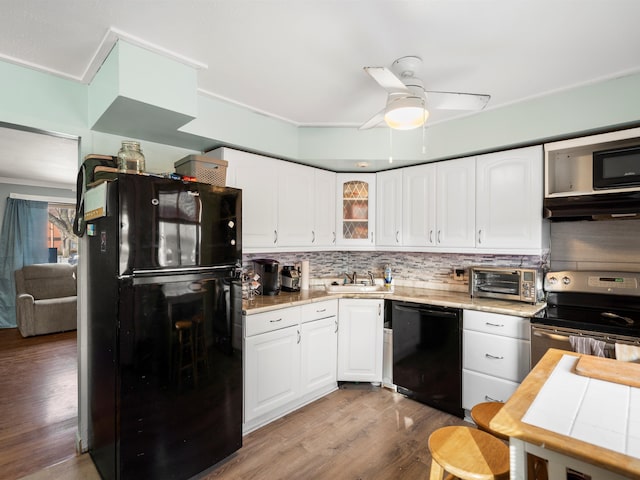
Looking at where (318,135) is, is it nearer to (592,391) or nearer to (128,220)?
(128,220)

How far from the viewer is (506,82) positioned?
7.55 feet

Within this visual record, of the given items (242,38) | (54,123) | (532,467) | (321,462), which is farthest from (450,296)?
(54,123)

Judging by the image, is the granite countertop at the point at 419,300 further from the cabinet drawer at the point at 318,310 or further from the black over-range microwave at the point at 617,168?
the black over-range microwave at the point at 617,168

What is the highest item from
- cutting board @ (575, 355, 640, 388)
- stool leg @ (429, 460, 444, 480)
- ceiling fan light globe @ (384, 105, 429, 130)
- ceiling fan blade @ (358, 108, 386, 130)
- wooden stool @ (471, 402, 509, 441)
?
ceiling fan blade @ (358, 108, 386, 130)

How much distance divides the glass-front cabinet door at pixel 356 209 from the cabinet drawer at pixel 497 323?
4.17ft

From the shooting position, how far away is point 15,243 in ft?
18.4

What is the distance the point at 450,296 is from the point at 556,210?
1.07 m

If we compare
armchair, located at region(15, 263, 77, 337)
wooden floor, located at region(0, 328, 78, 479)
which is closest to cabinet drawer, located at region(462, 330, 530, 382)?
wooden floor, located at region(0, 328, 78, 479)

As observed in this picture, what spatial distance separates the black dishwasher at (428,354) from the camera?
276 cm

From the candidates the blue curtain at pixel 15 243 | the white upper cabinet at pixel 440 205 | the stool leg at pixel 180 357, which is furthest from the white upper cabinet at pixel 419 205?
the blue curtain at pixel 15 243

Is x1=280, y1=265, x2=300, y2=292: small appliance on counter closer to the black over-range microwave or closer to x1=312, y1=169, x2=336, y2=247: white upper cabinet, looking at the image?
x1=312, y1=169, x2=336, y2=247: white upper cabinet

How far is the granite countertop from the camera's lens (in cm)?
254

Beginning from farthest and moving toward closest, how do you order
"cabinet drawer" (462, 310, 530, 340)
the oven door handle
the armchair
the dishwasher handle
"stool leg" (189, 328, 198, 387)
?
the armchair, the dishwasher handle, "cabinet drawer" (462, 310, 530, 340), the oven door handle, "stool leg" (189, 328, 198, 387)

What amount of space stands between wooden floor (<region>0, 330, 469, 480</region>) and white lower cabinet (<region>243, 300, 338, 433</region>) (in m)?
0.13
